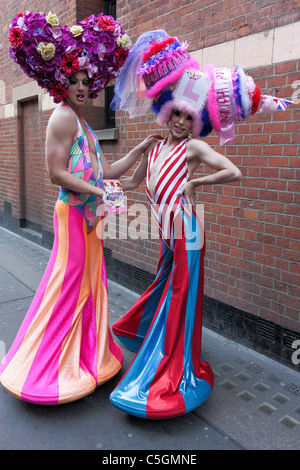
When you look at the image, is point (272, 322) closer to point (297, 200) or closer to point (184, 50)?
point (297, 200)

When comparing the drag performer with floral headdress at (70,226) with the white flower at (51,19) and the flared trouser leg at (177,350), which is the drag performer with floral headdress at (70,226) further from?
the flared trouser leg at (177,350)

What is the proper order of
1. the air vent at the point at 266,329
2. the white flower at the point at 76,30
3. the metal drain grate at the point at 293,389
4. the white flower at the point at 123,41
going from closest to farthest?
the white flower at the point at 76,30 < the white flower at the point at 123,41 < the metal drain grate at the point at 293,389 < the air vent at the point at 266,329

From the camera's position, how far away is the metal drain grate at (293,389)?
274cm

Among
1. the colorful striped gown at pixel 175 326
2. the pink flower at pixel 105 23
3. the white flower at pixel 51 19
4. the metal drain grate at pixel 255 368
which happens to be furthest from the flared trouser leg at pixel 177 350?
the white flower at pixel 51 19

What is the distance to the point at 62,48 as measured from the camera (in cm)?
229

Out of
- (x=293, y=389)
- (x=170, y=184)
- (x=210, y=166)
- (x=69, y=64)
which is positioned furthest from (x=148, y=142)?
(x=293, y=389)

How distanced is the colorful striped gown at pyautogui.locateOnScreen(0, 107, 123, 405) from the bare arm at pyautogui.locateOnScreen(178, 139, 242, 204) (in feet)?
2.22

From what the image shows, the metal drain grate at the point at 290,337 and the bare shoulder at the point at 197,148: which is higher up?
the bare shoulder at the point at 197,148

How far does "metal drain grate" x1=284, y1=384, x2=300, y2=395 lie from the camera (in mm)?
2742

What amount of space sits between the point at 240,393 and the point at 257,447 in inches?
21.0

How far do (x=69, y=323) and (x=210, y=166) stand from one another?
139 centimetres

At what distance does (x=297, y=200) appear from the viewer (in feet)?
9.56

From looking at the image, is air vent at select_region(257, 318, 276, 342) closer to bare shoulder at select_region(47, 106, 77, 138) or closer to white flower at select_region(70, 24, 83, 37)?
bare shoulder at select_region(47, 106, 77, 138)
